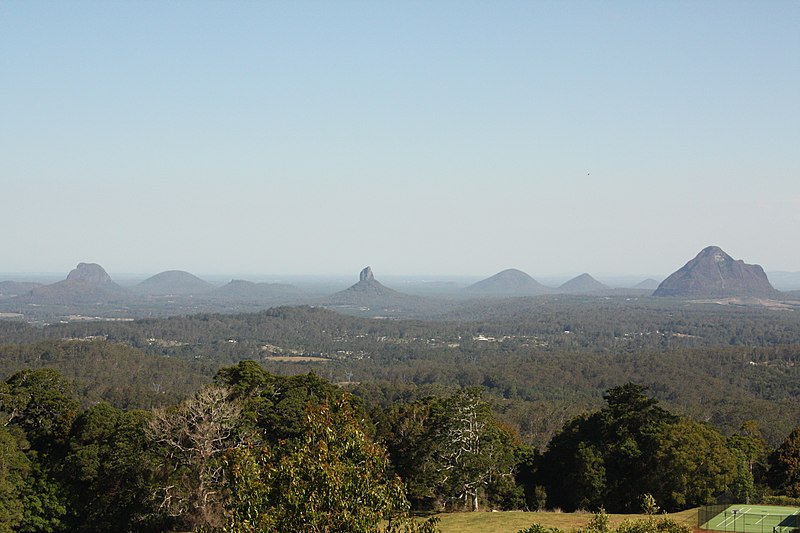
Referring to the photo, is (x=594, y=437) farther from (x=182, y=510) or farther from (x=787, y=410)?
(x=787, y=410)

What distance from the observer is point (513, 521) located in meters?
29.0

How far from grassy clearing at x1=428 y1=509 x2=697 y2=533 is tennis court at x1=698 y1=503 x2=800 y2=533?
0.83 m

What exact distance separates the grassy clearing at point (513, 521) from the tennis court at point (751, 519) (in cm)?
83

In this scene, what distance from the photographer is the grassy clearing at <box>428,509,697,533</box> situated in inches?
1093

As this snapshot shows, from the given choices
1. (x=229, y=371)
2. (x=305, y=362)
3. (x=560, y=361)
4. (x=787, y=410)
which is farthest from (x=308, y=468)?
(x=305, y=362)

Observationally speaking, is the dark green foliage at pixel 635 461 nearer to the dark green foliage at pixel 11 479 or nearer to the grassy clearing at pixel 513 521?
the grassy clearing at pixel 513 521

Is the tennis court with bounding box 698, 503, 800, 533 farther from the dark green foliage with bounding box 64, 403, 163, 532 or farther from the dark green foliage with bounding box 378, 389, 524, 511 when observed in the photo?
the dark green foliage with bounding box 64, 403, 163, 532

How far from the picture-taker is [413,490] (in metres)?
34.1

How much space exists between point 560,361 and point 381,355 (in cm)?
5135

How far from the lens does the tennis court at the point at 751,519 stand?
27.0 meters

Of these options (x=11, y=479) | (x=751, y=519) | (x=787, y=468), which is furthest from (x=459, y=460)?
(x=11, y=479)

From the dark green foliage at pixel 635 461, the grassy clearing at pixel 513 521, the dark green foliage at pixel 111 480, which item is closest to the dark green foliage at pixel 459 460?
the grassy clearing at pixel 513 521

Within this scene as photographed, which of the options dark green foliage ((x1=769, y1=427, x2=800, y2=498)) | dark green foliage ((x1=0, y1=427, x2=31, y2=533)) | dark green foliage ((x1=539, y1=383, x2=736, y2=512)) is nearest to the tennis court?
dark green foliage ((x1=539, y1=383, x2=736, y2=512))

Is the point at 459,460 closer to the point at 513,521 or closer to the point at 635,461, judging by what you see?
the point at 513,521
